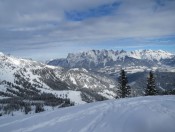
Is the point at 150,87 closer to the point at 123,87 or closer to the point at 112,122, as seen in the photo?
the point at 123,87

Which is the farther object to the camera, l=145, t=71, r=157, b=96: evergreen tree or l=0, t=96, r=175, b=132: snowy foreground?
l=145, t=71, r=157, b=96: evergreen tree

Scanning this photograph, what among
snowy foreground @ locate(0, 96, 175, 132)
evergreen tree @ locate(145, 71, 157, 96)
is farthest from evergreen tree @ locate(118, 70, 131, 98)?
snowy foreground @ locate(0, 96, 175, 132)

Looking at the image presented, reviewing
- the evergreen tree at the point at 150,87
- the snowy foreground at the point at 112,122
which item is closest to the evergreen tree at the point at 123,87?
the evergreen tree at the point at 150,87

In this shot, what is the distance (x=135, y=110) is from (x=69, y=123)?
19.4ft

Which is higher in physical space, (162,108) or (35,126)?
(162,108)

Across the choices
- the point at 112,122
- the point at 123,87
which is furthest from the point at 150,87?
the point at 112,122

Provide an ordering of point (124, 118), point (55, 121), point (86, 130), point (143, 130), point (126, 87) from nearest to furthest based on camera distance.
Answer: point (143, 130)
point (86, 130)
point (124, 118)
point (55, 121)
point (126, 87)

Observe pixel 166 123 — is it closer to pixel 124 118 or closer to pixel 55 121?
pixel 124 118

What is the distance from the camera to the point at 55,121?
23.5 metres

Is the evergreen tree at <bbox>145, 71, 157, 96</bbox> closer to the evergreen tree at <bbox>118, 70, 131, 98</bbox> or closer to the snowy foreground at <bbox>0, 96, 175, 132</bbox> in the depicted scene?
the evergreen tree at <bbox>118, 70, 131, 98</bbox>

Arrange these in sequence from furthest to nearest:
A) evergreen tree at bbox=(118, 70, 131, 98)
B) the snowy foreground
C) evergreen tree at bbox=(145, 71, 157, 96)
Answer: evergreen tree at bbox=(118, 70, 131, 98) < evergreen tree at bbox=(145, 71, 157, 96) < the snowy foreground

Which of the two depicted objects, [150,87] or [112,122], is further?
[150,87]

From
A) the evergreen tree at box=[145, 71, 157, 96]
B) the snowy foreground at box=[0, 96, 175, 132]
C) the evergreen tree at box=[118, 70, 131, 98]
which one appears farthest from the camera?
the evergreen tree at box=[118, 70, 131, 98]

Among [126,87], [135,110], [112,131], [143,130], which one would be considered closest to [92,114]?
[135,110]
